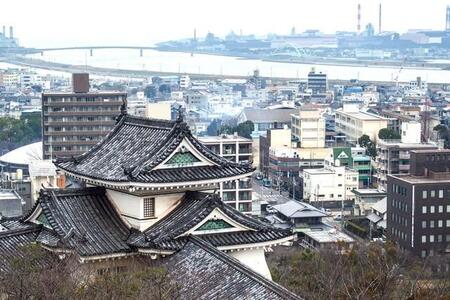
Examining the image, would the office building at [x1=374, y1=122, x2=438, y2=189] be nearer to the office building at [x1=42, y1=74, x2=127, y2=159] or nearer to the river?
the office building at [x1=42, y1=74, x2=127, y2=159]

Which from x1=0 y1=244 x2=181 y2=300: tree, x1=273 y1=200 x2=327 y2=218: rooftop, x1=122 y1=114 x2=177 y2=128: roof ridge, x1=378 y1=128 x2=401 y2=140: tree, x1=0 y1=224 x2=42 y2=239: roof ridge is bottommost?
x1=273 y1=200 x2=327 y2=218: rooftop

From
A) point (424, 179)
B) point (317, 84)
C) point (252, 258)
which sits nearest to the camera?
point (252, 258)

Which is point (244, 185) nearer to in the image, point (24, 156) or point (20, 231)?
point (24, 156)

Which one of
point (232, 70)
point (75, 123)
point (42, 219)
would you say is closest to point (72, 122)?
point (75, 123)

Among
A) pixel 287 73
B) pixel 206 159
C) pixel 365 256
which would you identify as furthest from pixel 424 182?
pixel 287 73

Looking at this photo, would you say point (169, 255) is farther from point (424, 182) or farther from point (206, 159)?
point (424, 182)

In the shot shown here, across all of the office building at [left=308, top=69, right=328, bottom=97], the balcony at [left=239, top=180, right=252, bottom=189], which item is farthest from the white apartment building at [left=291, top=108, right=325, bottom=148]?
the office building at [left=308, top=69, right=328, bottom=97]

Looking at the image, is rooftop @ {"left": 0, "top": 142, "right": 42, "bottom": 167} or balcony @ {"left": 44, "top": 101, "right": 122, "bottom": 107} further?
balcony @ {"left": 44, "top": 101, "right": 122, "bottom": 107}

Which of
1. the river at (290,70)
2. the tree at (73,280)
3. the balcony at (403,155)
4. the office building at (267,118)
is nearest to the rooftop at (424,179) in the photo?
the balcony at (403,155)
